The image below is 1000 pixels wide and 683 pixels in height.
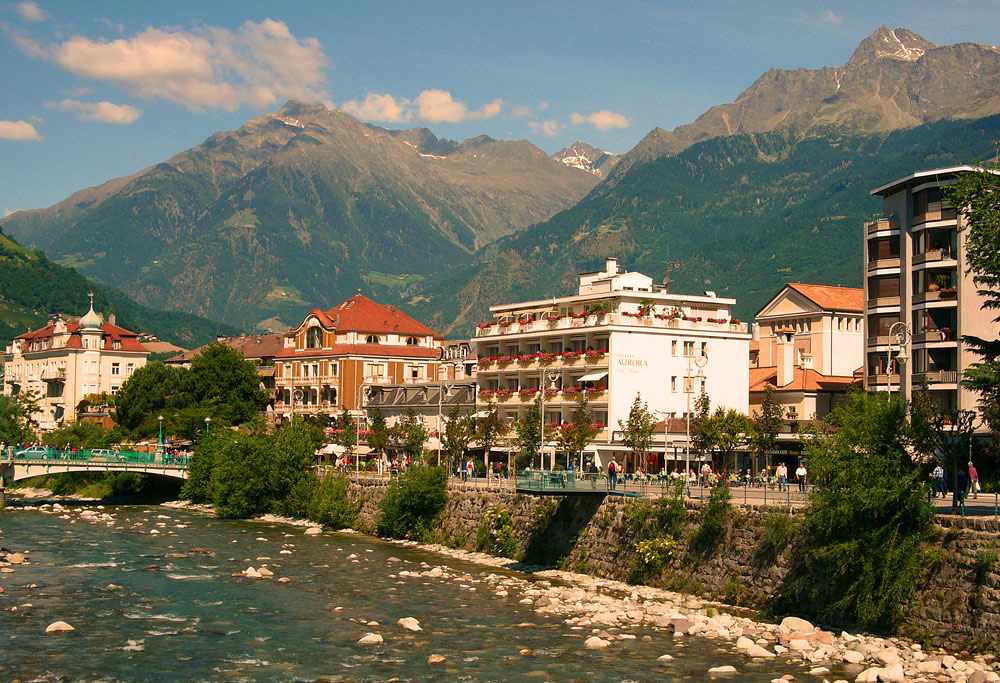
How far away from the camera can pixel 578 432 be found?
226ft

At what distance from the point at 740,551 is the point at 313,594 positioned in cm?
1859

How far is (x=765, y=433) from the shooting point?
65062 millimetres

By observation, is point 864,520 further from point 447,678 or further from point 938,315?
point 938,315

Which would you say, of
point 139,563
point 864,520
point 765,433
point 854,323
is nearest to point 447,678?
point 864,520

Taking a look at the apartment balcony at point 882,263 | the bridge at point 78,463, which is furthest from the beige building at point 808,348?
the bridge at point 78,463

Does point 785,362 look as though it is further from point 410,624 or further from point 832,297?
point 410,624

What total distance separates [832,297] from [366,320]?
53.4m

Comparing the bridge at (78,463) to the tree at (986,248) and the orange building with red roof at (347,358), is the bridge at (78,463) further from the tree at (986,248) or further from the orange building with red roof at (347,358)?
the tree at (986,248)

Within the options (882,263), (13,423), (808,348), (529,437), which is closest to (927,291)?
(882,263)

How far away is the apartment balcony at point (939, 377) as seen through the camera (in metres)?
61.7

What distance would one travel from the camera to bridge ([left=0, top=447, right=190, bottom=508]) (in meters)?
92.8

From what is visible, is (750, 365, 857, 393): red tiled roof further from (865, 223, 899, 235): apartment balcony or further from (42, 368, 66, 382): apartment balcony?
(42, 368, 66, 382): apartment balcony

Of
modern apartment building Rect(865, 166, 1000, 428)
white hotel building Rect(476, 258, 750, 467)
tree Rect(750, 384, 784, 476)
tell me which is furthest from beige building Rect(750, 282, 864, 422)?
tree Rect(750, 384, 784, 476)

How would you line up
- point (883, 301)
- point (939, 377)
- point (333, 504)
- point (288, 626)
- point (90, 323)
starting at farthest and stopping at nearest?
point (90, 323)
point (333, 504)
point (883, 301)
point (939, 377)
point (288, 626)
